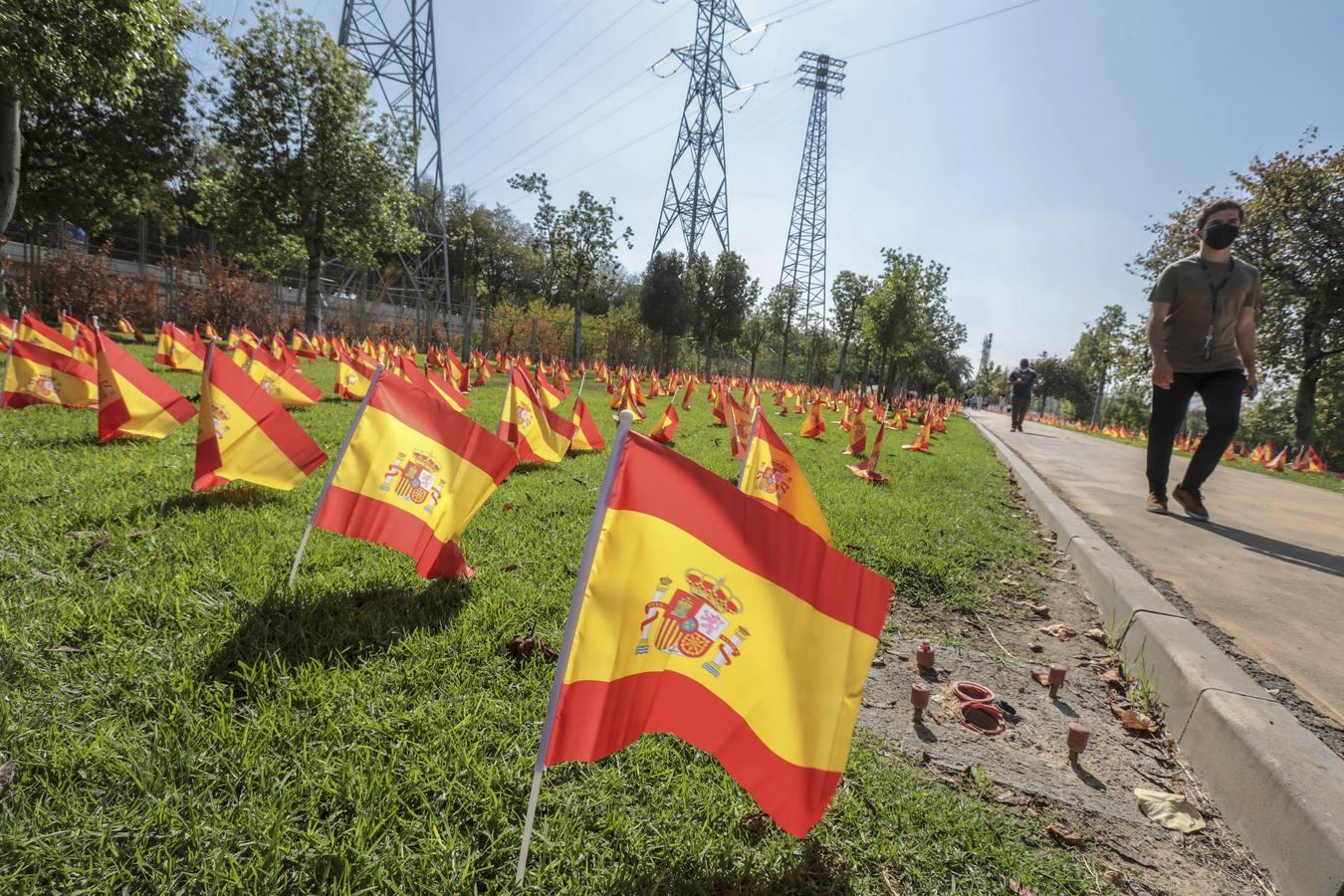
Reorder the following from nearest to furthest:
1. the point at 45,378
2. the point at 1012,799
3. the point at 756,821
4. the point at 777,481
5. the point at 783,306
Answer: the point at 756,821, the point at 1012,799, the point at 777,481, the point at 45,378, the point at 783,306

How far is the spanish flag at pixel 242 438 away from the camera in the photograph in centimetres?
404

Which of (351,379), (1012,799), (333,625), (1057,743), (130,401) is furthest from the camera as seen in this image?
(351,379)

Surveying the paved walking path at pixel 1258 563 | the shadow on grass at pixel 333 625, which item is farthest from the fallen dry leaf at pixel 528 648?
the paved walking path at pixel 1258 563

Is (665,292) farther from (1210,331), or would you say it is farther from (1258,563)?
(1258,563)

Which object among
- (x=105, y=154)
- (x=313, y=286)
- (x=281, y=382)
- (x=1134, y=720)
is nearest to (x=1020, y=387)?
(x=1134, y=720)

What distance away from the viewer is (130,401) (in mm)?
5500

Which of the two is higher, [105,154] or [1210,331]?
[105,154]

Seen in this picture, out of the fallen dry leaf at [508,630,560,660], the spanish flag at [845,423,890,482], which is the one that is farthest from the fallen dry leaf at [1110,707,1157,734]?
the spanish flag at [845,423,890,482]

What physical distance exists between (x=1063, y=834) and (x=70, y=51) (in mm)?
14820

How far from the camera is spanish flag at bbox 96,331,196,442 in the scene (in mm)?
5293

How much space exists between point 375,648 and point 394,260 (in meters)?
55.2

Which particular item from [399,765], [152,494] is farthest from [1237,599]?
[152,494]

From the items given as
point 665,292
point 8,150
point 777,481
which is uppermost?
point 665,292

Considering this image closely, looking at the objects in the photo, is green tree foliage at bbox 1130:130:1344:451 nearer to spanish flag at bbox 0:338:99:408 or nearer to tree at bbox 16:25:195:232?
spanish flag at bbox 0:338:99:408
